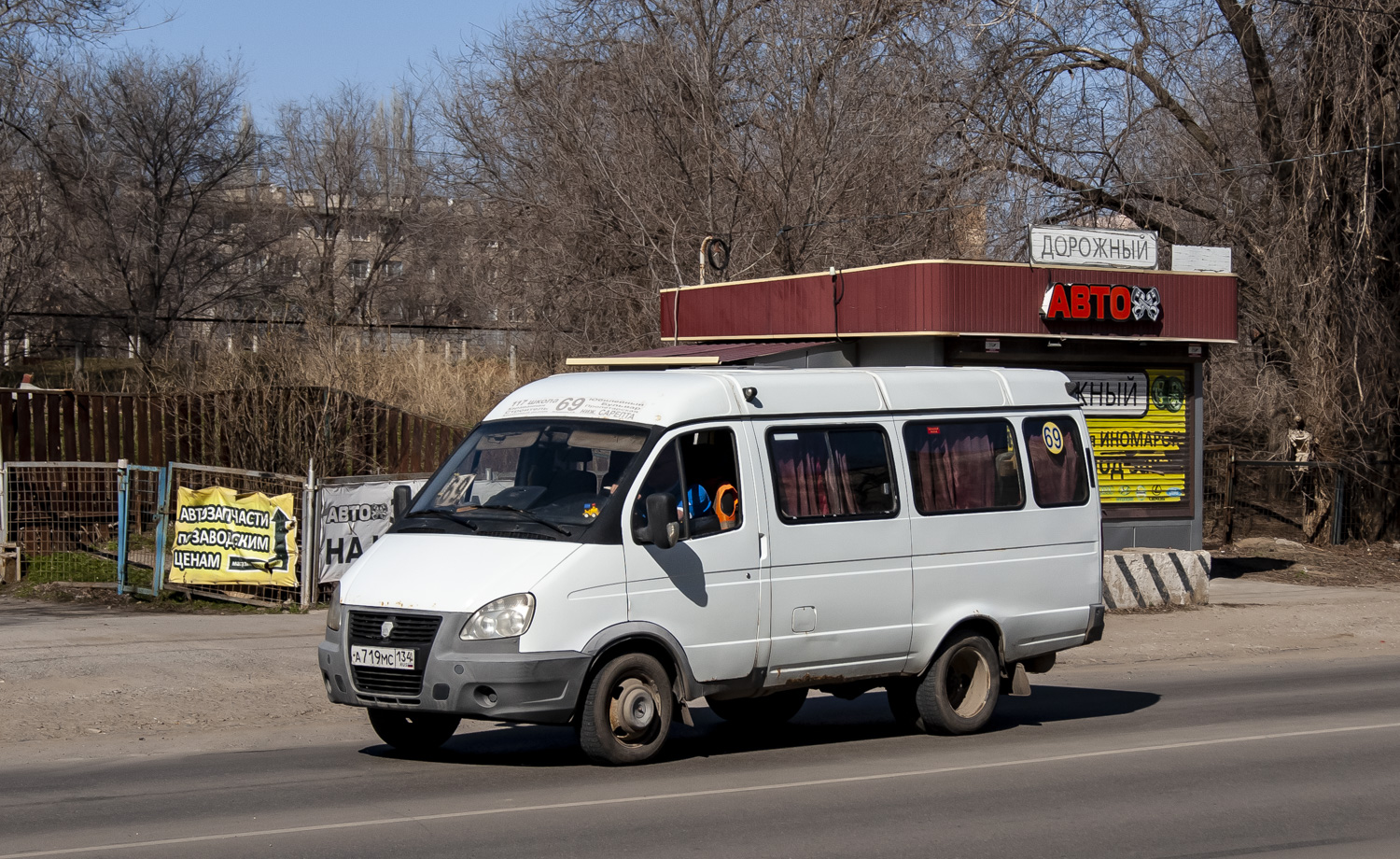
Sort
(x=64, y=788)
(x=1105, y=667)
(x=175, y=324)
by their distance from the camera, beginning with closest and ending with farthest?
(x=64, y=788), (x=1105, y=667), (x=175, y=324)

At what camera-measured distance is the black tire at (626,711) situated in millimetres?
8070

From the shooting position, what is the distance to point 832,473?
9.27 m

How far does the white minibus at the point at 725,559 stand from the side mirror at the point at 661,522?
0.02 m

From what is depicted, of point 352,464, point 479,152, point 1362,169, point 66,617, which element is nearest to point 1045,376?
point 66,617

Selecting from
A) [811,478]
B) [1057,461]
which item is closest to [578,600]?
[811,478]

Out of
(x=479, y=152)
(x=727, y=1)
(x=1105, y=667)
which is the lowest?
(x=1105, y=667)

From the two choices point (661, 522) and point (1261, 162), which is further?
point (1261, 162)

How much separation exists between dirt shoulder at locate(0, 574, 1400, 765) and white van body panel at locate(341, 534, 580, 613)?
2.01m

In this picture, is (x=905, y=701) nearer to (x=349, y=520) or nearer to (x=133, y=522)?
(x=349, y=520)

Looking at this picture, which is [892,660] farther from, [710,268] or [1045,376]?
[710,268]

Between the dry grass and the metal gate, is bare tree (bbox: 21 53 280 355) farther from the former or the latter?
the metal gate

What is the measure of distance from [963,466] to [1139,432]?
31.4 feet

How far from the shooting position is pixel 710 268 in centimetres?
2577

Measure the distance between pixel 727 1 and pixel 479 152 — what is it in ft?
21.3
